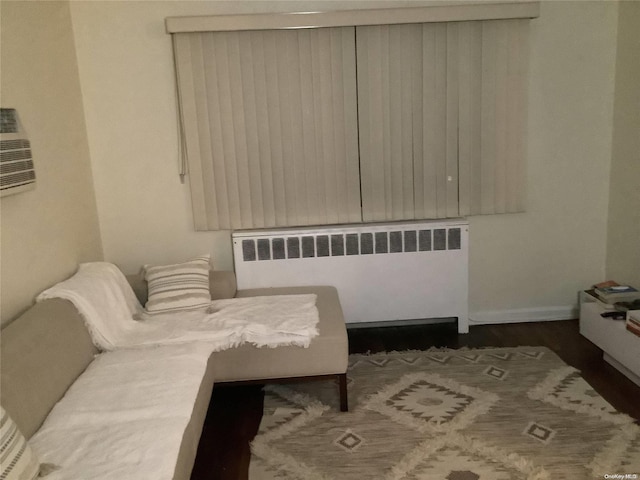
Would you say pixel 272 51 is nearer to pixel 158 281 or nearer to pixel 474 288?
pixel 158 281

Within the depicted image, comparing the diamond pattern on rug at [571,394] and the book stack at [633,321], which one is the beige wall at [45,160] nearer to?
the diamond pattern on rug at [571,394]

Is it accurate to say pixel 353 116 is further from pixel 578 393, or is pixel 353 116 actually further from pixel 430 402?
pixel 578 393

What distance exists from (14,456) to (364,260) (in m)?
2.32

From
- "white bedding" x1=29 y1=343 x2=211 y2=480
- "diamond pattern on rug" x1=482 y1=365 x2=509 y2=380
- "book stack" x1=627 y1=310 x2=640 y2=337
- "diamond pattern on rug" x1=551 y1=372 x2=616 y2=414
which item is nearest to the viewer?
"white bedding" x1=29 y1=343 x2=211 y2=480

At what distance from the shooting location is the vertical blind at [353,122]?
3.33 metres

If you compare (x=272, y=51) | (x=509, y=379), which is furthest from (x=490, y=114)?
(x=509, y=379)

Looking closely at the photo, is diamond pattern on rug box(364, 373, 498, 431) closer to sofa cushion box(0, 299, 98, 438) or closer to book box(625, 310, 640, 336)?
book box(625, 310, 640, 336)

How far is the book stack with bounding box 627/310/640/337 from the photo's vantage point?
274 cm

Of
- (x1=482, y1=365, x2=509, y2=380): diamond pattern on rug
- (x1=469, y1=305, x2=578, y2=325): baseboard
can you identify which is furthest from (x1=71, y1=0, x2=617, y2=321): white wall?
(x1=482, y1=365, x2=509, y2=380): diamond pattern on rug

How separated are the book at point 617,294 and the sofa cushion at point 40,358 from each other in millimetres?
2806

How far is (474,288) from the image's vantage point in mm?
3744

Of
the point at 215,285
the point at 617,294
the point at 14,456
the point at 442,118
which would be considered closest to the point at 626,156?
the point at 617,294

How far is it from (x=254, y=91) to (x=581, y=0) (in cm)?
213

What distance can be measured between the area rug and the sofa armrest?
0.64m
